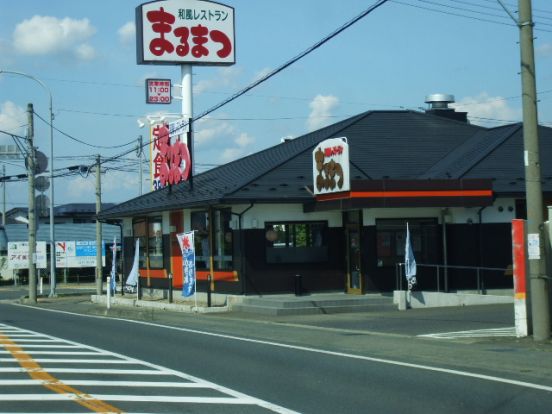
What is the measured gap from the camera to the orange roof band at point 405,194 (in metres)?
25.7

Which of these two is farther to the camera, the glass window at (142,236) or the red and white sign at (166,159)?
the glass window at (142,236)

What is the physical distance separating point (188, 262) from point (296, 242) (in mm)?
3880

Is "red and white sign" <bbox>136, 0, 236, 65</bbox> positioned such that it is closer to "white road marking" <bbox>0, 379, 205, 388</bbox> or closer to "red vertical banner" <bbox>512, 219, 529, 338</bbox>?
"red vertical banner" <bbox>512, 219, 529, 338</bbox>

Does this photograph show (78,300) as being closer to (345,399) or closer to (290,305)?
(290,305)

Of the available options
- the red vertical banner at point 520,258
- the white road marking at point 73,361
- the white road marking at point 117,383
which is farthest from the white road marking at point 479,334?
the white road marking at point 117,383

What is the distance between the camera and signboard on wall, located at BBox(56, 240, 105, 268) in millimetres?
53594

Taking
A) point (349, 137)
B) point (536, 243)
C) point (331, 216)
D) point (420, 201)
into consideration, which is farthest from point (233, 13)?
point (536, 243)

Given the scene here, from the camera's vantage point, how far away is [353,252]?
93.1 ft

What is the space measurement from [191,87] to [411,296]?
52.0ft

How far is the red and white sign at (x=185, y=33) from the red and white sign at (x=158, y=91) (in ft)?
8.85

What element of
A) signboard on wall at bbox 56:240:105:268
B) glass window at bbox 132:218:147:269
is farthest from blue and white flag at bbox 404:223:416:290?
signboard on wall at bbox 56:240:105:268

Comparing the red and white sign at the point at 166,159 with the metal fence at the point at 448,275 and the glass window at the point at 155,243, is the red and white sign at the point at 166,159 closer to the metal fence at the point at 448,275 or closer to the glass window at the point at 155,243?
the glass window at the point at 155,243

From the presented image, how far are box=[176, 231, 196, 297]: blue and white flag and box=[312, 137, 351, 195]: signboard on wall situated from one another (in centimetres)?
471

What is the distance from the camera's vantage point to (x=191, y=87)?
122ft
